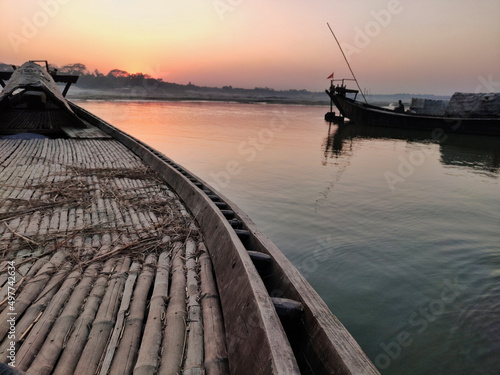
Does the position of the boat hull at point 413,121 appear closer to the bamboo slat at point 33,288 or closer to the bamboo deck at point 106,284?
the bamboo deck at point 106,284

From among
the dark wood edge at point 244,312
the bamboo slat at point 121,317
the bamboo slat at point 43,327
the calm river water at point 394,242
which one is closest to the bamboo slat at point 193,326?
the dark wood edge at point 244,312

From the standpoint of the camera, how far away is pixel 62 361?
1.76 meters

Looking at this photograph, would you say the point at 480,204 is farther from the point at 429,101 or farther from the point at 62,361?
the point at 429,101

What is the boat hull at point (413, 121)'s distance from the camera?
26.3 m

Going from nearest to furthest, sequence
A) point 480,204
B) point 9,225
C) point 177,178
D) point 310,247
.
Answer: point 9,225 → point 177,178 → point 310,247 → point 480,204

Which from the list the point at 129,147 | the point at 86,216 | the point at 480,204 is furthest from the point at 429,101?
the point at 86,216

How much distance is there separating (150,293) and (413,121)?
32.5 metres

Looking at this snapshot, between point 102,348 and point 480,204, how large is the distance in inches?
393

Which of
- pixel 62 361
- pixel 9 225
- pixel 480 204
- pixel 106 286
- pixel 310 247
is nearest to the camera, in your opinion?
pixel 62 361

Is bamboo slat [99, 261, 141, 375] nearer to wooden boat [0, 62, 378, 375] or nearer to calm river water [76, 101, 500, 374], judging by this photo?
wooden boat [0, 62, 378, 375]

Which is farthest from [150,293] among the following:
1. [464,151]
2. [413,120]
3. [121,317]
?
[413,120]

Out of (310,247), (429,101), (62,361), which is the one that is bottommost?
(310,247)

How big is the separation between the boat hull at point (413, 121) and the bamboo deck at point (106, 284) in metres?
30.4

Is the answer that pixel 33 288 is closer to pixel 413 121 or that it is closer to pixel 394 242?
pixel 394 242
